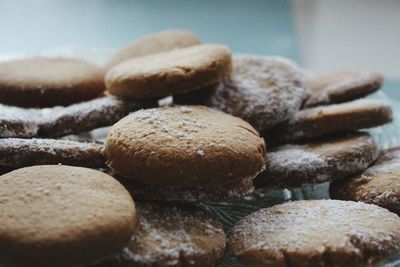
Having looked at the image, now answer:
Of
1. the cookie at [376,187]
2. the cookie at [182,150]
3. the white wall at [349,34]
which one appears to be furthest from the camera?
the white wall at [349,34]

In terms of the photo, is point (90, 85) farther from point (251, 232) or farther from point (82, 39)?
point (82, 39)

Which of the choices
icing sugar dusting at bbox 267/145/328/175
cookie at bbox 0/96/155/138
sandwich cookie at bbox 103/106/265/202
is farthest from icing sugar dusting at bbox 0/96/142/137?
icing sugar dusting at bbox 267/145/328/175

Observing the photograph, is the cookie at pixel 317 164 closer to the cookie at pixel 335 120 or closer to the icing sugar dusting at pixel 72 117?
the cookie at pixel 335 120

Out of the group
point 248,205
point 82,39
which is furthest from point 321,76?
point 82,39

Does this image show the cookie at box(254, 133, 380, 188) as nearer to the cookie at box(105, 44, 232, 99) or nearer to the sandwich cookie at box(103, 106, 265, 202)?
Result: the sandwich cookie at box(103, 106, 265, 202)

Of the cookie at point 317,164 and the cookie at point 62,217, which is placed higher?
the cookie at point 62,217

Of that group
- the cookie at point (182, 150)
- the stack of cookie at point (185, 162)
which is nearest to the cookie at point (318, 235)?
the stack of cookie at point (185, 162)
